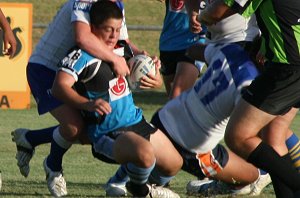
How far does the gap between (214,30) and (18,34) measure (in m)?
7.78

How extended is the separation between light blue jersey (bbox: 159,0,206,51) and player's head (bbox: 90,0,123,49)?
3040 millimetres

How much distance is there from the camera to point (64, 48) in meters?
7.38

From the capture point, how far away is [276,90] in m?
6.21

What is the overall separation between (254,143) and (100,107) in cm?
97

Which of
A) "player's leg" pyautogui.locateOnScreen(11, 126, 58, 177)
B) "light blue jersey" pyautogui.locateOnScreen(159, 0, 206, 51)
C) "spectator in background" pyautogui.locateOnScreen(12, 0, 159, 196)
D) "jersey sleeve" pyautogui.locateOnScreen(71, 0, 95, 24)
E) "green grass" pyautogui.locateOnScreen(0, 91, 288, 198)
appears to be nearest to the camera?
"spectator in background" pyautogui.locateOnScreen(12, 0, 159, 196)

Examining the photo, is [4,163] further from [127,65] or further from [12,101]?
[12,101]

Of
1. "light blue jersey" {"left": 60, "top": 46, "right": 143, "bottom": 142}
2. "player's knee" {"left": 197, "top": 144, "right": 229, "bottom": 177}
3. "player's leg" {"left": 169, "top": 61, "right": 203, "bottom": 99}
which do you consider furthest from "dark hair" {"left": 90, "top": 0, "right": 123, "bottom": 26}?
"player's leg" {"left": 169, "top": 61, "right": 203, "bottom": 99}

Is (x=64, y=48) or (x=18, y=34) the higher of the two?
(x=64, y=48)

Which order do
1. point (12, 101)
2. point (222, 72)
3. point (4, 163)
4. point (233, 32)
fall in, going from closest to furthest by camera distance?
point (222, 72) → point (233, 32) → point (4, 163) → point (12, 101)

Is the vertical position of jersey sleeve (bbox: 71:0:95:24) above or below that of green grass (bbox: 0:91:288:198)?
above

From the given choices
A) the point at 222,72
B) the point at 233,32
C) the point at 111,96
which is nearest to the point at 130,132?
the point at 111,96

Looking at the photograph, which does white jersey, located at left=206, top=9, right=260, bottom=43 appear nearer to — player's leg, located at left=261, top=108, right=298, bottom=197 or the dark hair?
player's leg, located at left=261, top=108, right=298, bottom=197

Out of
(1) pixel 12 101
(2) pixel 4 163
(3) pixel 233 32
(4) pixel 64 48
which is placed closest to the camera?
(4) pixel 64 48

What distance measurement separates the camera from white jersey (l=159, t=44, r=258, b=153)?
6.64m
